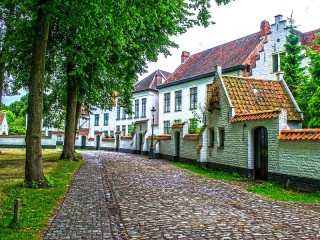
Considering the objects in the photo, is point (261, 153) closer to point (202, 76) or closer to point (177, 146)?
point (177, 146)

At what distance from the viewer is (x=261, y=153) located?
13617mm

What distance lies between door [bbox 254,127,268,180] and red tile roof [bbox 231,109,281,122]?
52cm

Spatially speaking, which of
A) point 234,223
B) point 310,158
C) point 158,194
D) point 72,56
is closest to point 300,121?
point 310,158

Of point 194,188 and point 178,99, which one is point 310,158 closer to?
point 194,188

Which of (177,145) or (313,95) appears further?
(177,145)

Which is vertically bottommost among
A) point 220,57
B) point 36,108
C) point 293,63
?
point 36,108

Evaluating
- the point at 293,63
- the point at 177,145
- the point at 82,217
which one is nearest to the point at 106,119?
the point at 177,145

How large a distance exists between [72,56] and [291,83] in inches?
525

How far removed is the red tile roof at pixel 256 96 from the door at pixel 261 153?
7.16 feet

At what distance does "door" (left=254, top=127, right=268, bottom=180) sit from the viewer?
13320mm

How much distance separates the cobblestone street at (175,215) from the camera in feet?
18.9

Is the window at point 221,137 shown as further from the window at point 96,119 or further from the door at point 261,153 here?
the window at point 96,119

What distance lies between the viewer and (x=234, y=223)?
6535 mm

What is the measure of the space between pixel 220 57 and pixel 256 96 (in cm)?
1728
